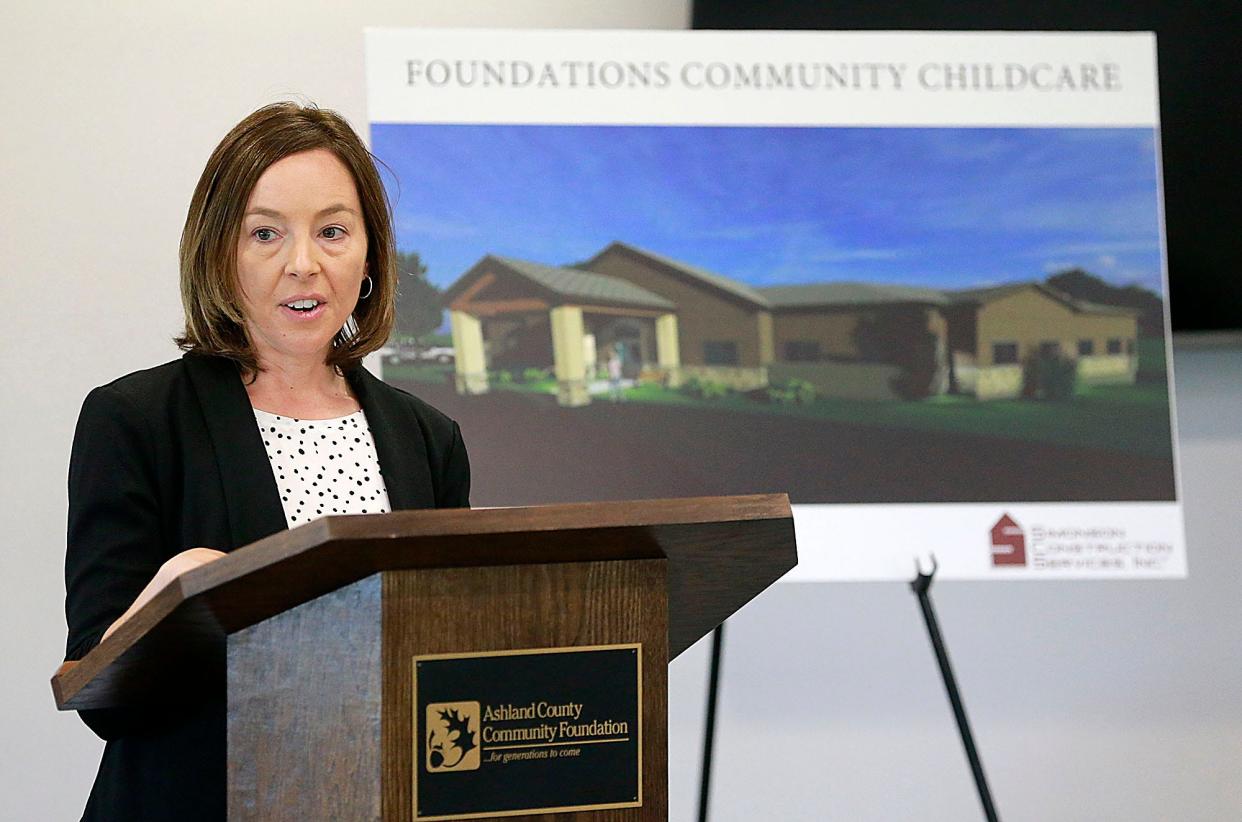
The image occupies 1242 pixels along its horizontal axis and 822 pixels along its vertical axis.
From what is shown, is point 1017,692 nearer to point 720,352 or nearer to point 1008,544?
point 1008,544

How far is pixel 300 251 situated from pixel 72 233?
2229mm

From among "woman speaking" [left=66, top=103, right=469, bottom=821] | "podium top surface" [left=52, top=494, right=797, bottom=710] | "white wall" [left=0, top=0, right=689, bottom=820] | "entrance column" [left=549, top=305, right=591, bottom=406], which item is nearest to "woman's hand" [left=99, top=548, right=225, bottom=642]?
"podium top surface" [left=52, top=494, right=797, bottom=710]

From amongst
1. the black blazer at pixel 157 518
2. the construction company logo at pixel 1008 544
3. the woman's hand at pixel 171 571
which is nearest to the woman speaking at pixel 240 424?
the black blazer at pixel 157 518

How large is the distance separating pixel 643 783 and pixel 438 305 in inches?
75.2

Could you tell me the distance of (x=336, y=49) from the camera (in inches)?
133

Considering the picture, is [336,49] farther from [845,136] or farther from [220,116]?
[845,136]

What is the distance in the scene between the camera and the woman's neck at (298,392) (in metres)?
1.41

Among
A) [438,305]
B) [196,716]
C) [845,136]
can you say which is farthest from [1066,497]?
[196,716]

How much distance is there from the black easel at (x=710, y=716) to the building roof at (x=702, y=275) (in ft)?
2.29

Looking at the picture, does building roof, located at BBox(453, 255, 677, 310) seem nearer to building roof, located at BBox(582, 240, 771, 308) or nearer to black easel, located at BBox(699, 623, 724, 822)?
building roof, located at BBox(582, 240, 771, 308)

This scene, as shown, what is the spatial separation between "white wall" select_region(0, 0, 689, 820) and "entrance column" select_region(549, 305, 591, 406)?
0.97 m

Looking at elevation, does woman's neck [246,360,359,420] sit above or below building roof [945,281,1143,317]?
below

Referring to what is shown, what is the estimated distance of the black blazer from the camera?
1.18 meters

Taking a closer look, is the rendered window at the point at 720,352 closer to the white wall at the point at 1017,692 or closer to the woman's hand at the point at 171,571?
the white wall at the point at 1017,692
